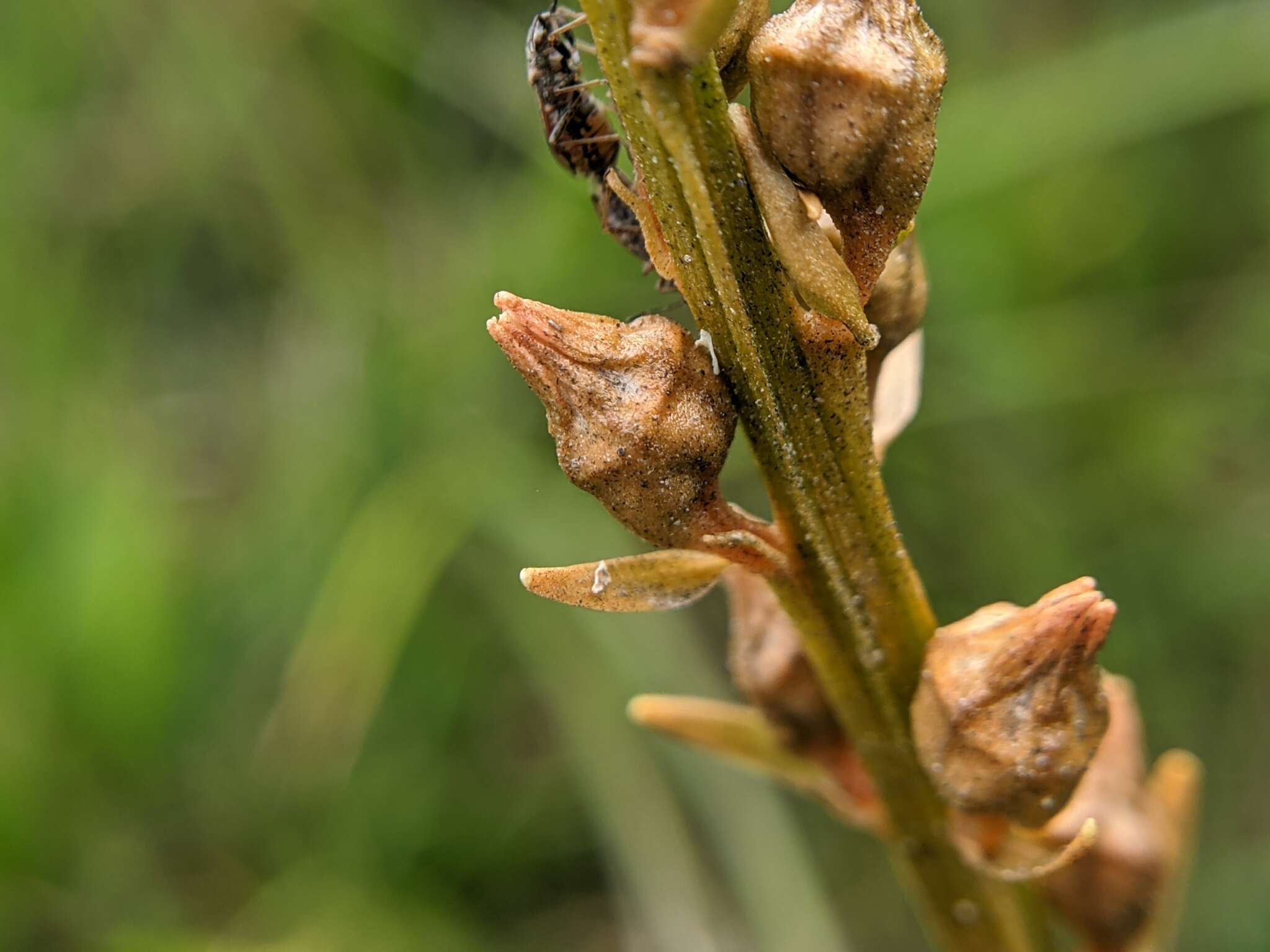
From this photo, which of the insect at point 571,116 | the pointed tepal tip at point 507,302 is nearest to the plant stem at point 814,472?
the pointed tepal tip at point 507,302

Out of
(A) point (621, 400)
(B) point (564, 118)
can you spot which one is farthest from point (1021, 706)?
(B) point (564, 118)

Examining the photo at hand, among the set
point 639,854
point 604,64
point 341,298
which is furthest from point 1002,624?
point 341,298

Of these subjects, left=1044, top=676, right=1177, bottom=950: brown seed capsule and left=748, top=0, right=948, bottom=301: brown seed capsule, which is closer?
left=748, top=0, right=948, bottom=301: brown seed capsule

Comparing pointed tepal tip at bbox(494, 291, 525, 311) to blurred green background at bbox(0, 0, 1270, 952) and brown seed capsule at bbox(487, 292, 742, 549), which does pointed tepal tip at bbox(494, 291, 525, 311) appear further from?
blurred green background at bbox(0, 0, 1270, 952)

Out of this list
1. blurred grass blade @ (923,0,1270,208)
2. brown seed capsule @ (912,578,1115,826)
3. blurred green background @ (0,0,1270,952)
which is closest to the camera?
brown seed capsule @ (912,578,1115,826)

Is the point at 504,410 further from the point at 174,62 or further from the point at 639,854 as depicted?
the point at 174,62

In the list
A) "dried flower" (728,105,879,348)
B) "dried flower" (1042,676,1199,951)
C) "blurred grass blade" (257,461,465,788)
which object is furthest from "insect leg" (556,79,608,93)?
"blurred grass blade" (257,461,465,788)
